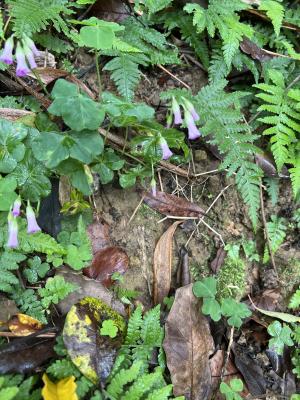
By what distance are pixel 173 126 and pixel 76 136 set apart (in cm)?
104

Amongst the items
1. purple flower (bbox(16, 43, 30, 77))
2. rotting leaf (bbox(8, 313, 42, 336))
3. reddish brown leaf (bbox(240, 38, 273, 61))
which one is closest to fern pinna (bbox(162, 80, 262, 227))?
reddish brown leaf (bbox(240, 38, 273, 61))

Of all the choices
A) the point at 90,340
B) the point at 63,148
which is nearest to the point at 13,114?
the point at 63,148

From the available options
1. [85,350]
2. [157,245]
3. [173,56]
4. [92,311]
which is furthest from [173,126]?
[85,350]

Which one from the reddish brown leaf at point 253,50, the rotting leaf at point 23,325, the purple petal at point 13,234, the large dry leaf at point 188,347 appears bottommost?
the large dry leaf at point 188,347

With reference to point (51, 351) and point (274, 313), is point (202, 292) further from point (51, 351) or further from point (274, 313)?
point (51, 351)

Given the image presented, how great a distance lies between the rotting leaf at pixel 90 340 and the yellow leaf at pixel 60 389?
12 centimetres

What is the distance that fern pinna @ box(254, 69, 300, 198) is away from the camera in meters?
3.44

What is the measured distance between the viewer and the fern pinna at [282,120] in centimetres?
344

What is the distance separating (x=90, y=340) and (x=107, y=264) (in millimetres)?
597

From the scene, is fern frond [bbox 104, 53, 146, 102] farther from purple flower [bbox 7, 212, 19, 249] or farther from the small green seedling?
the small green seedling

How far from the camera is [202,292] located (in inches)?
118

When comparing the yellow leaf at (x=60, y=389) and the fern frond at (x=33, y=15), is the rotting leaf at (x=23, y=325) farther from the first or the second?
the fern frond at (x=33, y=15)

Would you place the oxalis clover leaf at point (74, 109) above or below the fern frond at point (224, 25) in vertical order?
below

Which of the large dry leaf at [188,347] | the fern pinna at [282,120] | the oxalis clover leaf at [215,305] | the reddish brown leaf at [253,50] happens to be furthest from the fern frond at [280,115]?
the large dry leaf at [188,347]
